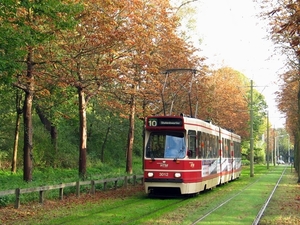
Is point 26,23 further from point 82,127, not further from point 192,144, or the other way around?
point 82,127

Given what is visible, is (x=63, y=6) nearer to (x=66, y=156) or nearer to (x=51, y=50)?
(x=51, y=50)

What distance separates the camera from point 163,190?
858 inches

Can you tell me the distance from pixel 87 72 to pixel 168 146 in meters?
6.19

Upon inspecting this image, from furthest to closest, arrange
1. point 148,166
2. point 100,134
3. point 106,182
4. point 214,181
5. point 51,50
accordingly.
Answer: point 100,134, point 214,181, point 106,182, point 51,50, point 148,166

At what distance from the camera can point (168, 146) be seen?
19953mm

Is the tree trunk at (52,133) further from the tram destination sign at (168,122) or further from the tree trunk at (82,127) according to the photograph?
the tram destination sign at (168,122)

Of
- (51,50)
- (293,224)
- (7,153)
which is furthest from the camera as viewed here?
(7,153)

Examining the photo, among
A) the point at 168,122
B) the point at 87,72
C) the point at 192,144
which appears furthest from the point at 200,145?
the point at 87,72

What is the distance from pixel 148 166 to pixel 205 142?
385 centimetres

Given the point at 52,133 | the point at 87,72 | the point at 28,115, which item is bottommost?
the point at 28,115

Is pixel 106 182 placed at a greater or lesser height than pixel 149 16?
lesser

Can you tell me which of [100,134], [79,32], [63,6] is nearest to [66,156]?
[100,134]

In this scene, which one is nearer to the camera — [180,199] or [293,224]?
[293,224]

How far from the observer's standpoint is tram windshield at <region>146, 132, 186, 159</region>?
782 inches
